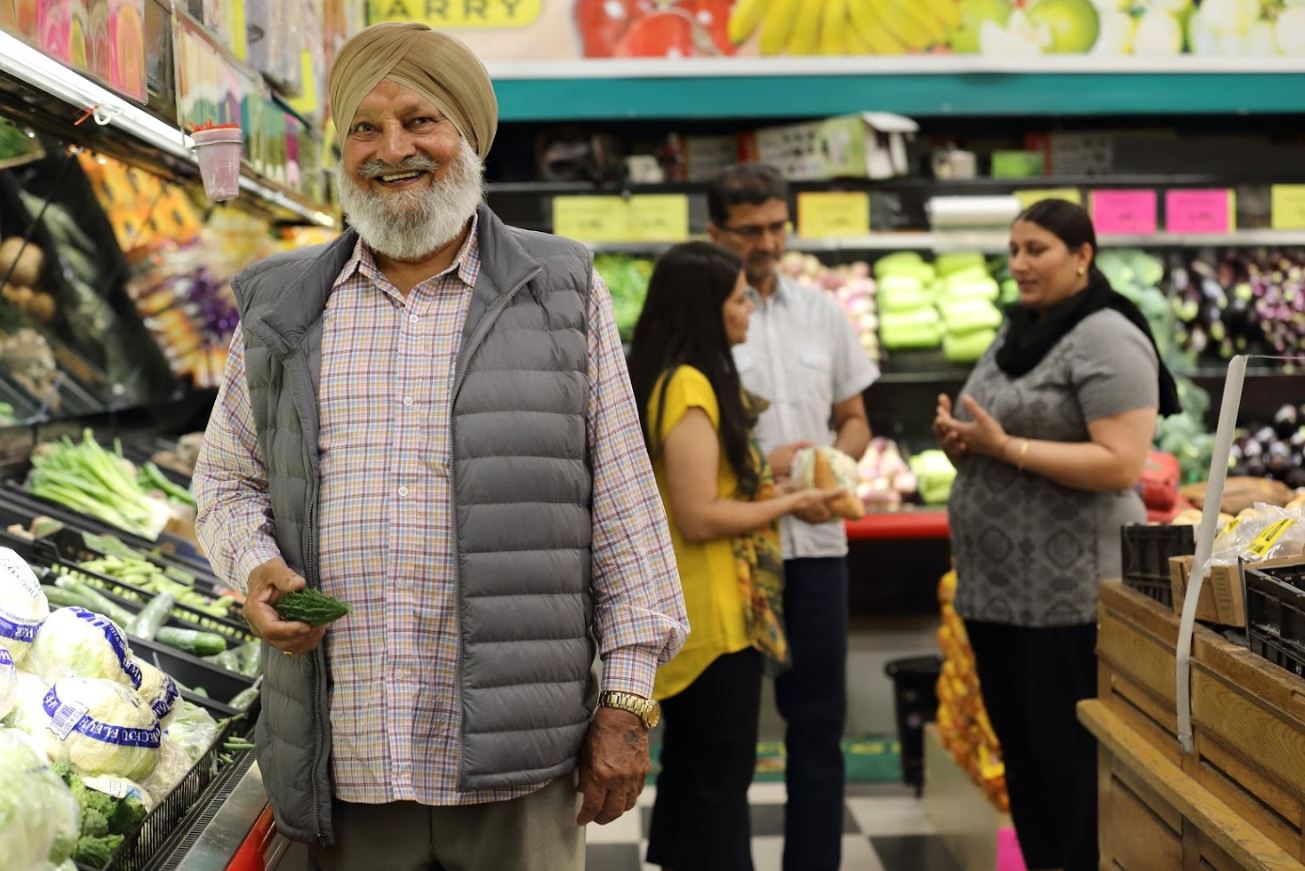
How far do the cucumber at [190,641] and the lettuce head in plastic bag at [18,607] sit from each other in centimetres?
59

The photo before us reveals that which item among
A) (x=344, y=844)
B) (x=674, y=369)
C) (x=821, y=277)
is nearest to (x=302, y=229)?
(x=821, y=277)

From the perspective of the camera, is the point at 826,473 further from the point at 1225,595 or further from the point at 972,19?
the point at 972,19

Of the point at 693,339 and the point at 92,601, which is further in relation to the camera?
the point at 693,339

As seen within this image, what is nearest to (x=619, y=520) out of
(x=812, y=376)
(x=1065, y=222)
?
(x=1065, y=222)

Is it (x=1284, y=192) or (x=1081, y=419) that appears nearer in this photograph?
(x=1081, y=419)

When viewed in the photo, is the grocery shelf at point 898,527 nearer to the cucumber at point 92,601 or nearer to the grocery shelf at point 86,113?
the grocery shelf at point 86,113

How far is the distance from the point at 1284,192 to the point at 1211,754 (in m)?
4.45

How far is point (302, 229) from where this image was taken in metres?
5.37

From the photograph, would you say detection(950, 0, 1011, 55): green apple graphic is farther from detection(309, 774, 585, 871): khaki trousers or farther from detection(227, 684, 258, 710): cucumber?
detection(309, 774, 585, 871): khaki trousers

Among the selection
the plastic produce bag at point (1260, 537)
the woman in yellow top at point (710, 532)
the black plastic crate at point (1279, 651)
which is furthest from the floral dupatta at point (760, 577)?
the black plastic crate at point (1279, 651)

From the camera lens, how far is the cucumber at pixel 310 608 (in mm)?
1888

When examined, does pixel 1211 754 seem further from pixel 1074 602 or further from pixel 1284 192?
pixel 1284 192

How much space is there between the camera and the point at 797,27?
602 cm

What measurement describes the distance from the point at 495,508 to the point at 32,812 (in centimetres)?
69
